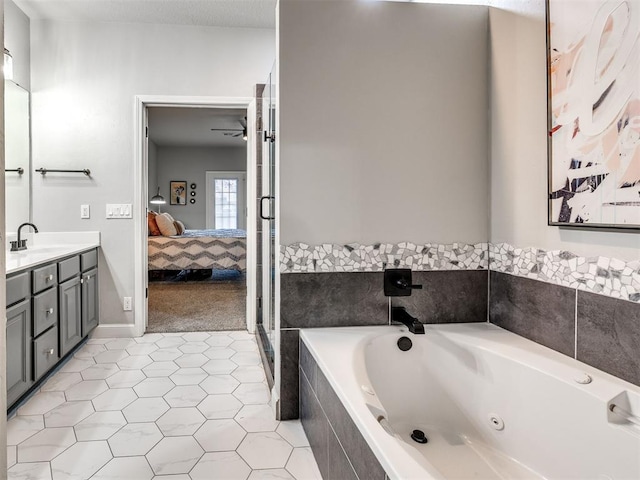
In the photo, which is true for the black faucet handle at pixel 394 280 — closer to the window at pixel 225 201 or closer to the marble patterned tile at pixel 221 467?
the marble patterned tile at pixel 221 467

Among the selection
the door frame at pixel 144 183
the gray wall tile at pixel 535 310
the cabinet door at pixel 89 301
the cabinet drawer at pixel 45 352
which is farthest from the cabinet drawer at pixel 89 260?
the gray wall tile at pixel 535 310

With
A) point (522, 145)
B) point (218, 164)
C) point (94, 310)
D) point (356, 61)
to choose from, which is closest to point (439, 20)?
point (356, 61)

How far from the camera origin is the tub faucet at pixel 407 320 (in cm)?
182

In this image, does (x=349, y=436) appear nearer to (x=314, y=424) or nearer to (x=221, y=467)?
(x=314, y=424)

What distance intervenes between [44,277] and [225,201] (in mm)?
6961

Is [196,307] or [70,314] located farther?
[196,307]

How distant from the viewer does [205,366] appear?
2.87 meters

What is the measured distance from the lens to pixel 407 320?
6.33 feet

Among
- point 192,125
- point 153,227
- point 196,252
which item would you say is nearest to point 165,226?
point 153,227

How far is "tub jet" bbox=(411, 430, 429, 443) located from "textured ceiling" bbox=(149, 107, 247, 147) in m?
4.42

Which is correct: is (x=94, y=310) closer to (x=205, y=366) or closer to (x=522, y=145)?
(x=205, y=366)

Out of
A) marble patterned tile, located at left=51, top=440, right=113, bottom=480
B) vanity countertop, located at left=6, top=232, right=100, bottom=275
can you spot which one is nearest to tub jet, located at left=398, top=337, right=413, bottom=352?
marble patterned tile, located at left=51, top=440, right=113, bottom=480

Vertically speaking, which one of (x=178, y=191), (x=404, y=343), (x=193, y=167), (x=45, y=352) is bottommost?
(x=45, y=352)

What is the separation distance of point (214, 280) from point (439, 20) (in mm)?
4945
